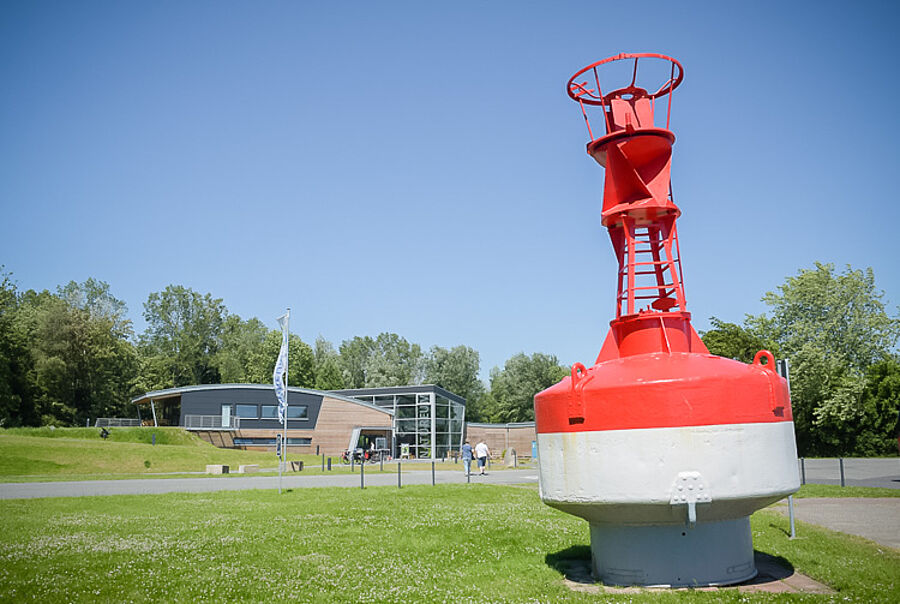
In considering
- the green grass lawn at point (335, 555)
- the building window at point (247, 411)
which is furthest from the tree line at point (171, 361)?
the green grass lawn at point (335, 555)

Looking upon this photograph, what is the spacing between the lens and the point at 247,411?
200ft

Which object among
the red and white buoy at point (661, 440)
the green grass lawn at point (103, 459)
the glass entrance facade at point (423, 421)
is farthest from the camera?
the glass entrance facade at point (423, 421)

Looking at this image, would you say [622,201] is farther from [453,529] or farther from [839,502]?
[839,502]

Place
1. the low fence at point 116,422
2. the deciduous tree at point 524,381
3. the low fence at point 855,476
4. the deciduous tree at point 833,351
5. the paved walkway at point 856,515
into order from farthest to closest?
the deciduous tree at point 524,381
the low fence at point 116,422
the deciduous tree at point 833,351
the low fence at point 855,476
the paved walkway at point 856,515

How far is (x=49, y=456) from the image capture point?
41.1m

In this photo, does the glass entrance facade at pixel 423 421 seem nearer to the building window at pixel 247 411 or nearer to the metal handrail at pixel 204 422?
the building window at pixel 247 411

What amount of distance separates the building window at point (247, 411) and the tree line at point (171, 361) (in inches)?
815

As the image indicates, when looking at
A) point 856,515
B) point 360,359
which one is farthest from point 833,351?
point 360,359

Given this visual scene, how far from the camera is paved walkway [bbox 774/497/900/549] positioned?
12898 millimetres

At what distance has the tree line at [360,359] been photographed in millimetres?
51031

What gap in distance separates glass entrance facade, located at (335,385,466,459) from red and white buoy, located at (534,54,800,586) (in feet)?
177

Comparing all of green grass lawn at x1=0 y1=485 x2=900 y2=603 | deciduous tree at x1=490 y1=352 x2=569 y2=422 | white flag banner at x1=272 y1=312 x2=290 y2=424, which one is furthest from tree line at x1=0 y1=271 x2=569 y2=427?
green grass lawn at x1=0 y1=485 x2=900 y2=603

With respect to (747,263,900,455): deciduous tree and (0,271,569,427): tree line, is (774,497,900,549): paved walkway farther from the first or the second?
(0,271,569,427): tree line

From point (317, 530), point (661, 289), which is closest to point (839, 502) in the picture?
point (661, 289)
